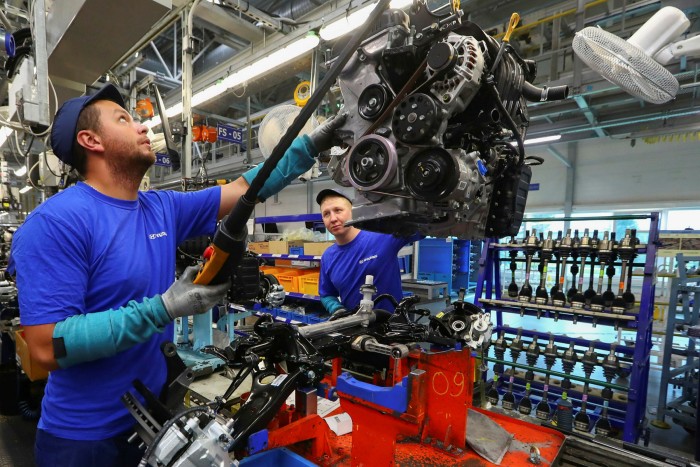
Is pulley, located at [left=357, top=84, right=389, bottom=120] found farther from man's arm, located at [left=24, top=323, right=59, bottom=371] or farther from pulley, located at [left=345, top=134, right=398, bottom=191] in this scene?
man's arm, located at [left=24, top=323, right=59, bottom=371]

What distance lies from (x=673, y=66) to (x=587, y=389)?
13.6 feet

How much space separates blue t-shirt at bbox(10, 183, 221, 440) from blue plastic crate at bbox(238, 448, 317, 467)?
0.43m

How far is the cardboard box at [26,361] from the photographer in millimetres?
3463

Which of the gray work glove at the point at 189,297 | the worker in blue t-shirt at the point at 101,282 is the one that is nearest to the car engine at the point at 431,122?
the worker in blue t-shirt at the point at 101,282

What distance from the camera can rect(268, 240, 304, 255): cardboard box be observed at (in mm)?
5359

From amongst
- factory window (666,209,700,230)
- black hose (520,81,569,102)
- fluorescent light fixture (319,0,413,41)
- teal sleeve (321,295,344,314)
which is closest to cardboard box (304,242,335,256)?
teal sleeve (321,295,344,314)

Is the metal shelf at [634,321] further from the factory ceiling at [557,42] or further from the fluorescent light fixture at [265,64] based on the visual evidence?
the fluorescent light fixture at [265,64]

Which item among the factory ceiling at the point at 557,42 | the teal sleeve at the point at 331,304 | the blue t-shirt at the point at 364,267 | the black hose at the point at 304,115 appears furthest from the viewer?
the factory ceiling at the point at 557,42

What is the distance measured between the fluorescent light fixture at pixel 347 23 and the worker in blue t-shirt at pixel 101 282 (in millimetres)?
2374

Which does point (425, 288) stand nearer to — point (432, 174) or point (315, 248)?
point (315, 248)

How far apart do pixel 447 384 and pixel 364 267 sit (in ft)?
4.14

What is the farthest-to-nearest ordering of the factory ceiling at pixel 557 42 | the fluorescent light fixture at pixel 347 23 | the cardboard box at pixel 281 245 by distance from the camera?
1. the cardboard box at pixel 281 245
2. the factory ceiling at pixel 557 42
3. the fluorescent light fixture at pixel 347 23

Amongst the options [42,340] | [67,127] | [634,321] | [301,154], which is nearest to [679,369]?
[634,321]

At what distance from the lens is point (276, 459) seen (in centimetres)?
144
